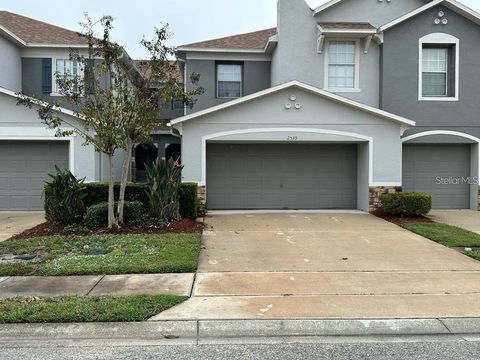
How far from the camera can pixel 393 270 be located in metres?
7.96

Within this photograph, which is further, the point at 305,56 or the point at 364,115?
the point at 305,56

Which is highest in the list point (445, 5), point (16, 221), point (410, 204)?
point (445, 5)

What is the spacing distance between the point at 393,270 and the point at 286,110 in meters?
8.21

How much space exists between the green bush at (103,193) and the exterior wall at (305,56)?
7.25 meters

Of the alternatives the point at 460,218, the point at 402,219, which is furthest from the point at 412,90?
the point at 402,219

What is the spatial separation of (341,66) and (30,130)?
441 inches

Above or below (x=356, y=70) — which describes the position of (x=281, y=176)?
below

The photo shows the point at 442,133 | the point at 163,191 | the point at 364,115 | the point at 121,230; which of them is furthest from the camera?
the point at 442,133

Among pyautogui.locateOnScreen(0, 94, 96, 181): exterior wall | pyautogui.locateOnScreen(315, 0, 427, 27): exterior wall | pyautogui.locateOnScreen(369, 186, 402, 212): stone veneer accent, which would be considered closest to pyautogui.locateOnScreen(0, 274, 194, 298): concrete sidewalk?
pyautogui.locateOnScreen(0, 94, 96, 181): exterior wall

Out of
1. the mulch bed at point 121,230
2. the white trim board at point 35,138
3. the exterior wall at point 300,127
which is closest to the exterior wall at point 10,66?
the white trim board at point 35,138

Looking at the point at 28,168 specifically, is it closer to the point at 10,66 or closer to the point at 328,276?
the point at 10,66

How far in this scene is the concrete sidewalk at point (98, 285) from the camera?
21.4ft

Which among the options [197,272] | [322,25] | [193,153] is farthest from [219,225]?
[322,25]

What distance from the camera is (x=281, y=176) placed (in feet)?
53.8
